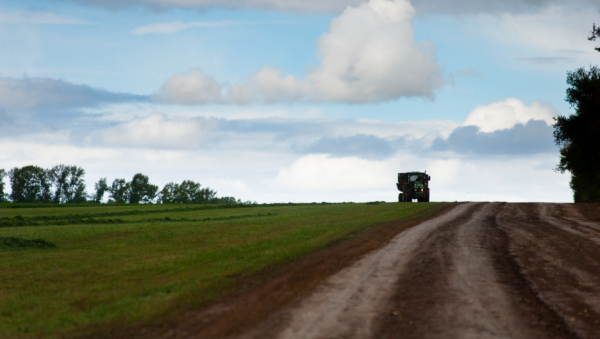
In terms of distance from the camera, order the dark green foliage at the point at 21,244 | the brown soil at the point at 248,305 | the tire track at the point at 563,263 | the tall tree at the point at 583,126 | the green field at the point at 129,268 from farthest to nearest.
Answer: the tall tree at the point at 583,126 → the dark green foliage at the point at 21,244 → the green field at the point at 129,268 → the tire track at the point at 563,263 → the brown soil at the point at 248,305

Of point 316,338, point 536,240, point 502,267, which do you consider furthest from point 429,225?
point 316,338

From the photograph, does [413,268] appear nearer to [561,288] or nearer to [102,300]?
[561,288]

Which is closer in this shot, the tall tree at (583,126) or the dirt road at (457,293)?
the dirt road at (457,293)

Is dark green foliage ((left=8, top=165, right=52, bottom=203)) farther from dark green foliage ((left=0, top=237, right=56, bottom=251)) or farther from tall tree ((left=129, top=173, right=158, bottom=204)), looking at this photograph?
dark green foliage ((left=0, top=237, right=56, bottom=251))

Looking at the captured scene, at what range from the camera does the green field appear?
14102mm

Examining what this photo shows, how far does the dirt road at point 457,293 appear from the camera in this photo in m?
11.5

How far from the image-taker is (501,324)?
39.0 feet

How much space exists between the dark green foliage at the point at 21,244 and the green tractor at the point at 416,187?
4052cm

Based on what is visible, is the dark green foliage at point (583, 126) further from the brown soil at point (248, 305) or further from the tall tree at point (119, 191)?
the tall tree at point (119, 191)

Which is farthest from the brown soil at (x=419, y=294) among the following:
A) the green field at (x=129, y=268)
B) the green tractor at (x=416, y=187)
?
the green tractor at (x=416, y=187)

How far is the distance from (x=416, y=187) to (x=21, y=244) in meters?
42.0

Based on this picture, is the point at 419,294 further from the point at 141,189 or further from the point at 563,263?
the point at 141,189

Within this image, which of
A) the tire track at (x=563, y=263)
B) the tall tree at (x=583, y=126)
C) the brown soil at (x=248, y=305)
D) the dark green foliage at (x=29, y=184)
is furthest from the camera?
the dark green foliage at (x=29, y=184)

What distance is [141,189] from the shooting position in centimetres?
14675
